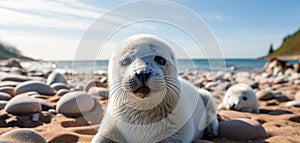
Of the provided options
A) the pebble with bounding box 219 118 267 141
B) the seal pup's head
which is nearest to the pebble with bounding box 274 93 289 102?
the pebble with bounding box 219 118 267 141

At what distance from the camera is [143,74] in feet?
8.43

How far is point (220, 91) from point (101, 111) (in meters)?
5.49

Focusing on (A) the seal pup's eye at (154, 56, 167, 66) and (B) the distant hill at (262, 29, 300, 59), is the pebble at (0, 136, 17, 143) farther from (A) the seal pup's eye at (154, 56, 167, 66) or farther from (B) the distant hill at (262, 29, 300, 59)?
(B) the distant hill at (262, 29, 300, 59)

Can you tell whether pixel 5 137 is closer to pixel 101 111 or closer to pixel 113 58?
pixel 113 58

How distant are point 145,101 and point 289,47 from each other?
98.2 metres

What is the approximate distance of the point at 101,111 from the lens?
5141mm

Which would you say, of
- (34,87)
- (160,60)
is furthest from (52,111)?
(160,60)

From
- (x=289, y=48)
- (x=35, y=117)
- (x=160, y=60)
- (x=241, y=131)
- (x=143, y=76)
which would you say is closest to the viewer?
(x=143, y=76)

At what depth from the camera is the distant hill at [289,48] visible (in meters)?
84.2

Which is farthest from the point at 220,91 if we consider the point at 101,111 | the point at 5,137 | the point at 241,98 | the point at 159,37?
the point at 5,137

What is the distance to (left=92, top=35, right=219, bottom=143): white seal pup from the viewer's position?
2.73 m

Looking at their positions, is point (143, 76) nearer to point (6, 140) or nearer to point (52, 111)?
point (6, 140)

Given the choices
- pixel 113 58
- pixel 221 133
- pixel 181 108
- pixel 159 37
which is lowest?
pixel 221 133

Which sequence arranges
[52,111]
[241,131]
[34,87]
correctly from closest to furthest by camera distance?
[241,131] < [52,111] < [34,87]
